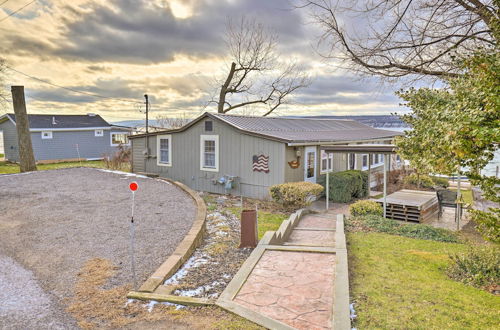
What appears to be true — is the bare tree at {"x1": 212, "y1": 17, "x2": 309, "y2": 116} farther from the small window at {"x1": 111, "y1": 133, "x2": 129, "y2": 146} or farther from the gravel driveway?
the gravel driveway

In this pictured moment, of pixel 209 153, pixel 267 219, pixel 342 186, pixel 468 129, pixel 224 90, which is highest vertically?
pixel 224 90

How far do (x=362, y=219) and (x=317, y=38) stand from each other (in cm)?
529

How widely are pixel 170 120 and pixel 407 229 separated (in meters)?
32.0

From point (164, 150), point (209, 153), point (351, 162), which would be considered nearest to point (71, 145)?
point (164, 150)

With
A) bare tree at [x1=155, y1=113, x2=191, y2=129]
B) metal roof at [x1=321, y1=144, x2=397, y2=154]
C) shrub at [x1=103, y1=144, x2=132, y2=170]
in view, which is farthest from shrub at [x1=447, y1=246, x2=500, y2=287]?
bare tree at [x1=155, y1=113, x2=191, y2=129]

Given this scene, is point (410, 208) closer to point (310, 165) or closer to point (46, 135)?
point (310, 165)

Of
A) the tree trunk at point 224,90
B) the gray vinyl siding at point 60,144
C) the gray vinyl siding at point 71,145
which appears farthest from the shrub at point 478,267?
the gray vinyl siding at point 60,144

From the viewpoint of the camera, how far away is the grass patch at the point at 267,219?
9.44 meters

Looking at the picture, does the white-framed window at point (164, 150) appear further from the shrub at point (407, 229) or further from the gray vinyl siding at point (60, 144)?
the gray vinyl siding at point (60, 144)

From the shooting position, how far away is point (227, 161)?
48.3 feet

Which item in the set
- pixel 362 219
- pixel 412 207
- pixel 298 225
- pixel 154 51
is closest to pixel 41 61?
pixel 154 51

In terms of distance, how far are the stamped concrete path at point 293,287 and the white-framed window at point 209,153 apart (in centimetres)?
866

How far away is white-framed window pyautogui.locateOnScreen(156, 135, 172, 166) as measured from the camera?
55.4 feet

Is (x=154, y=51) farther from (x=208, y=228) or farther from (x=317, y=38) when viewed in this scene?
(x=208, y=228)
